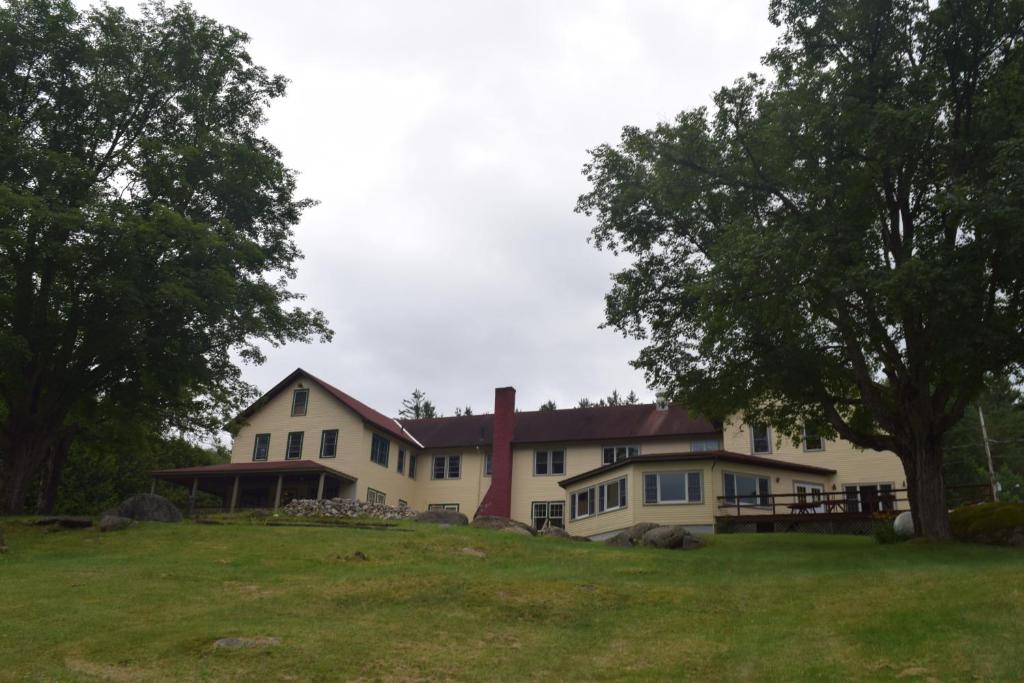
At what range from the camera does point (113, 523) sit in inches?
1137

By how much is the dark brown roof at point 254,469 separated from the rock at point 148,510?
11763mm

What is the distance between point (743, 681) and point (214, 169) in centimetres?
2575

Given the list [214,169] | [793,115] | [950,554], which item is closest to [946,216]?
[793,115]

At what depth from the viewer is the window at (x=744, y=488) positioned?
40.5m

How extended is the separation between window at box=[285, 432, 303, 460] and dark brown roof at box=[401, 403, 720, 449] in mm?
8098

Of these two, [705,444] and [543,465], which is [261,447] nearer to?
[543,465]

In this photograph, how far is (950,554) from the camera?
23.5m

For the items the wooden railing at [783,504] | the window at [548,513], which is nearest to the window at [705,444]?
the wooden railing at [783,504]

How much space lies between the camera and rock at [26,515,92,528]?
28.8 meters

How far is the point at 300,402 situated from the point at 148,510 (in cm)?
1816

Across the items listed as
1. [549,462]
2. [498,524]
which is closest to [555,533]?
[498,524]

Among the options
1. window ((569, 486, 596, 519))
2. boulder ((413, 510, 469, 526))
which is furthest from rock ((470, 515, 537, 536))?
window ((569, 486, 596, 519))

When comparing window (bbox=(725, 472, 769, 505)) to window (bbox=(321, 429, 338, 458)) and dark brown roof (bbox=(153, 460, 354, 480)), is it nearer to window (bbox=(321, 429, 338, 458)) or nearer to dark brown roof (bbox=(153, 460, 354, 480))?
dark brown roof (bbox=(153, 460, 354, 480))

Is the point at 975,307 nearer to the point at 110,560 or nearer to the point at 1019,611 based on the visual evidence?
the point at 1019,611
